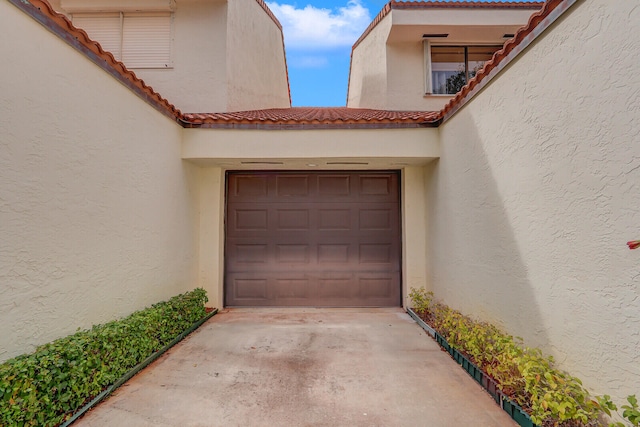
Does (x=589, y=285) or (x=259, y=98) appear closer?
(x=589, y=285)

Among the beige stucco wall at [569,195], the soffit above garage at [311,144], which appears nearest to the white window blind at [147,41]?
the soffit above garage at [311,144]

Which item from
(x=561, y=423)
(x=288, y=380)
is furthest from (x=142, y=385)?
(x=561, y=423)

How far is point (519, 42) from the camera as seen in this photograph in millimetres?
3025

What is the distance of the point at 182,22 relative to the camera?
748 cm

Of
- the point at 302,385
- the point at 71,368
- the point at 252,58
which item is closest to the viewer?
the point at 71,368

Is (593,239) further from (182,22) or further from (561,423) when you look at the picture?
(182,22)

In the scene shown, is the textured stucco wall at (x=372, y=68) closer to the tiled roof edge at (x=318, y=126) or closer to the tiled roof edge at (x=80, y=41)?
the tiled roof edge at (x=318, y=126)

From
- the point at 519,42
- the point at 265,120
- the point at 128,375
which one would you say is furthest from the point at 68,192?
the point at 519,42

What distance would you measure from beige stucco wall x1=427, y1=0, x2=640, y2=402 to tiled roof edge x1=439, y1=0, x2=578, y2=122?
9 cm

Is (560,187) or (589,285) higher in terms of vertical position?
(560,187)

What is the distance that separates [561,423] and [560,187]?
6.02 ft

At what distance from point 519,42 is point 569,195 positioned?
1.69m

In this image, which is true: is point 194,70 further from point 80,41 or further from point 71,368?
point 71,368

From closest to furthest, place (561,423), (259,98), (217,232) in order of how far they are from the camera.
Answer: (561,423)
(217,232)
(259,98)
